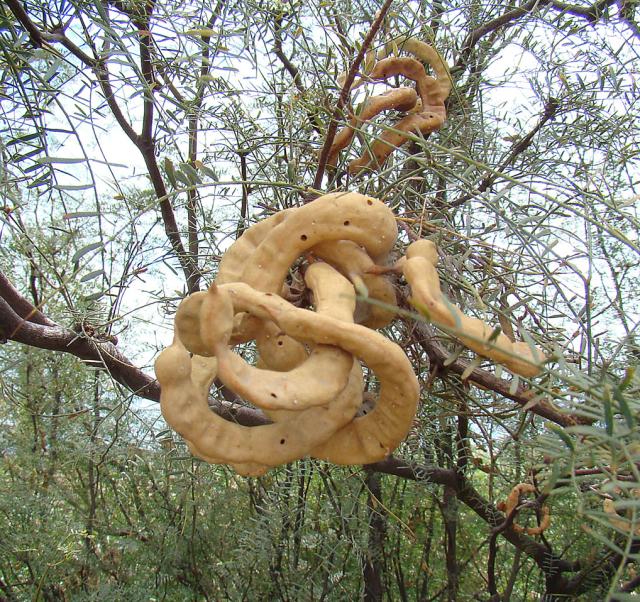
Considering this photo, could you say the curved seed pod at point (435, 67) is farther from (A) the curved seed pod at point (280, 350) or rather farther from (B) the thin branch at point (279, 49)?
(A) the curved seed pod at point (280, 350)

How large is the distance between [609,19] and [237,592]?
1512mm

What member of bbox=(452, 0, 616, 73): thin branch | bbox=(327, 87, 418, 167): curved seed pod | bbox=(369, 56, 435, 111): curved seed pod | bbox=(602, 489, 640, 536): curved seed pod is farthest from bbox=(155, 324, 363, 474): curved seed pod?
bbox=(452, 0, 616, 73): thin branch

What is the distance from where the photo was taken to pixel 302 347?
50 centimetres

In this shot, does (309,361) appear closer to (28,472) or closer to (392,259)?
Result: (392,259)

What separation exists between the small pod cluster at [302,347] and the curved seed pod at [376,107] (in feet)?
0.75

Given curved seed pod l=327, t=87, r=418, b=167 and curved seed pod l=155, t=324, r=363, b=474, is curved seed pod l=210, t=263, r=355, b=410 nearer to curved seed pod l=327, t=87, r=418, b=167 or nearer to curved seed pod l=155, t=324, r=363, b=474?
curved seed pod l=155, t=324, r=363, b=474

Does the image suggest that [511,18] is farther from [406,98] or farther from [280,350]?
[280,350]

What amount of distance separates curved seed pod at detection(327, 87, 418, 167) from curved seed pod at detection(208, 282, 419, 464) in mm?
325

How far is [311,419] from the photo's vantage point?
45 centimetres

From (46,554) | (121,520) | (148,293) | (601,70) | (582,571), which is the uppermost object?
(601,70)

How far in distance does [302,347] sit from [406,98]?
1.45 ft

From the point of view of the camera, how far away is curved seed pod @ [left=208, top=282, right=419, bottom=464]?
16.5 inches

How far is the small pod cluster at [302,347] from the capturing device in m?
0.42

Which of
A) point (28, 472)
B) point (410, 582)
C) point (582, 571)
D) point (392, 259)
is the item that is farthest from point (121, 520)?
point (392, 259)
